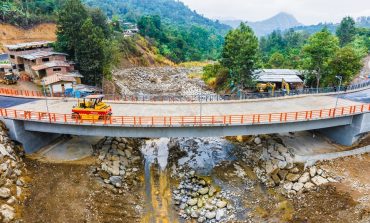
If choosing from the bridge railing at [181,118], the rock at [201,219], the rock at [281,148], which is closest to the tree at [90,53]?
the bridge railing at [181,118]

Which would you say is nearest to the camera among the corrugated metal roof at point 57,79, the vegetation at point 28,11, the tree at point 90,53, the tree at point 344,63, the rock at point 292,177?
the rock at point 292,177

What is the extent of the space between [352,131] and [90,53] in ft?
141

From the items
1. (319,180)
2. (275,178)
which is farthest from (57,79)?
(319,180)

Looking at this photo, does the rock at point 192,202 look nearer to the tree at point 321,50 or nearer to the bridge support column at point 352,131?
the bridge support column at point 352,131

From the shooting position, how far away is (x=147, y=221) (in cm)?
2959

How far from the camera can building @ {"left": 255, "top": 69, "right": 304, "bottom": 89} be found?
178 feet

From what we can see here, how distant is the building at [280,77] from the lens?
5434 cm

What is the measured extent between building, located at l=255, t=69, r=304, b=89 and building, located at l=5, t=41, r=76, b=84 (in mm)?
35485

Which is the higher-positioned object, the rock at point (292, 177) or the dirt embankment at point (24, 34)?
the dirt embankment at point (24, 34)

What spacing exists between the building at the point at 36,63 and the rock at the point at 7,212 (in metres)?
31.0

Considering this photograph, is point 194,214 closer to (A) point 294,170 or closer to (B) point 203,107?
(A) point 294,170

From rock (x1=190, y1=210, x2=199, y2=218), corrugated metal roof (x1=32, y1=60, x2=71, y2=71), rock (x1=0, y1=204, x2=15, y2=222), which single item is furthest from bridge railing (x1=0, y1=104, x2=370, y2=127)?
corrugated metal roof (x1=32, y1=60, x2=71, y2=71)

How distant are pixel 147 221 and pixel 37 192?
11.5m

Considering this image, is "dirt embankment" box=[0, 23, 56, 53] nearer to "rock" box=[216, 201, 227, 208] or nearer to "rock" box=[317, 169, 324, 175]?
"rock" box=[216, 201, 227, 208]
